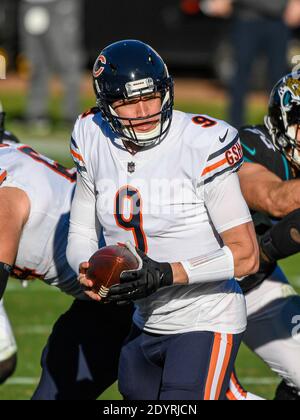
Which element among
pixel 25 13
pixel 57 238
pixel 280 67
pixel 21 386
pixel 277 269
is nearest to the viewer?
pixel 57 238

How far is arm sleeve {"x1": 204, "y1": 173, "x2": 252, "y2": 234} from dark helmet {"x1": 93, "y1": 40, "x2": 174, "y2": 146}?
28 centimetres

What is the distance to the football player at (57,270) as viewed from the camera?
4.29 meters

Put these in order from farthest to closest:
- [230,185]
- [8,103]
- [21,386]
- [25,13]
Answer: [8,103] → [25,13] → [21,386] → [230,185]

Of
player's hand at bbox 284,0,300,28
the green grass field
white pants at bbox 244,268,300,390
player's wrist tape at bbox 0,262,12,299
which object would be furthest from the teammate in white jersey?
player's hand at bbox 284,0,300,28

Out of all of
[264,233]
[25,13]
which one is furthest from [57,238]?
[25,13]

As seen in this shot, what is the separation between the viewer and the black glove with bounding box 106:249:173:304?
144 inches

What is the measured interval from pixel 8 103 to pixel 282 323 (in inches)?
Answer: 461

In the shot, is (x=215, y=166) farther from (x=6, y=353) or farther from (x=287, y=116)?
(x=6, y=353)

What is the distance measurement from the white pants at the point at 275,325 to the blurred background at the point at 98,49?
0.89 meters

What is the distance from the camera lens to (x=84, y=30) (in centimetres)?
1659

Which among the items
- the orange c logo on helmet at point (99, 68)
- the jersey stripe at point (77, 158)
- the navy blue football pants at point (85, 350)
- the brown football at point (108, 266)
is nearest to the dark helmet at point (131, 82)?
the orange c logo on helmet at point (99, 68)

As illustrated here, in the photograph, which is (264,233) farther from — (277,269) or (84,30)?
(84,30)

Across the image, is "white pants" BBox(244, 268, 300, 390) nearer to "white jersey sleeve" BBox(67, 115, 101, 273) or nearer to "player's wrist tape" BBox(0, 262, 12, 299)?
"white jersey sleeve" BBox(67, 115, 101, 273)

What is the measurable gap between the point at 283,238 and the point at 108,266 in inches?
32.0
